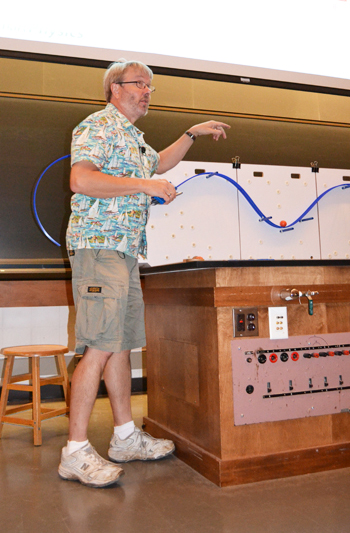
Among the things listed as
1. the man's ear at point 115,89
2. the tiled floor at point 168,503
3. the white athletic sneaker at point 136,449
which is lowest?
the tiled floor at point 168,503

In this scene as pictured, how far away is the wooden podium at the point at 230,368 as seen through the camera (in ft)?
5.34

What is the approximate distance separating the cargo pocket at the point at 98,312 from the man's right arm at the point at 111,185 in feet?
1.11

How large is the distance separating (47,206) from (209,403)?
93.1 inches

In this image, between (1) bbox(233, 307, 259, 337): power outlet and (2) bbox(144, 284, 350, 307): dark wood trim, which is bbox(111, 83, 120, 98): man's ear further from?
(1) bbox(233, 307, 259, 337): power outlet

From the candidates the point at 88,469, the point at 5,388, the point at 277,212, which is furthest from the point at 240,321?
the point at 277,212

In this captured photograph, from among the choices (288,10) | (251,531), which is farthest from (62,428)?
(288,10)

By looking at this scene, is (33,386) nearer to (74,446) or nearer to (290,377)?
(74,446)

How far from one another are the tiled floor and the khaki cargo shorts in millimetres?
483

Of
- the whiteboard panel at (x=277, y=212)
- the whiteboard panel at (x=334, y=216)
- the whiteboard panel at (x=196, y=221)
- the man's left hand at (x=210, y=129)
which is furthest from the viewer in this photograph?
the whiteboard panel at (x=334, y=216)

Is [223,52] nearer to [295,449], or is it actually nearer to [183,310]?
[183,310]

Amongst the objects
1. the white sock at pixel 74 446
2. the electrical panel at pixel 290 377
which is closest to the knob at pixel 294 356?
the electrical panel at pixel 290 377

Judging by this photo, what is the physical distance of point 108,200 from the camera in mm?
1750

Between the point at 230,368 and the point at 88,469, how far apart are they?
0.61 m

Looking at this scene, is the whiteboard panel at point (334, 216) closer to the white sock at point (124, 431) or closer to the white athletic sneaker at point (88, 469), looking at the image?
the white sock at point (124, 431)
